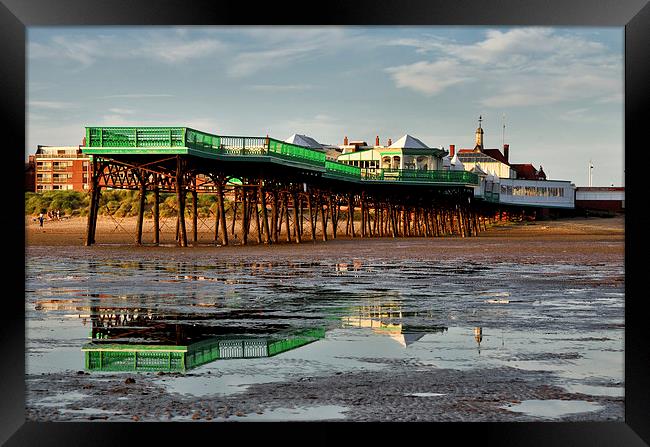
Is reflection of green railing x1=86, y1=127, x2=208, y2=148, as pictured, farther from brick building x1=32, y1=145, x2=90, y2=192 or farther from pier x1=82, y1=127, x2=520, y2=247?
brick building x1=32, y1=145, x2=90, y2=192

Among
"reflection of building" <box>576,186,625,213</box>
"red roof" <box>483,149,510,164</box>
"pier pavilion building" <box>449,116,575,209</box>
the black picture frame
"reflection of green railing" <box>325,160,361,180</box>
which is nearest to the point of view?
the black picture frame

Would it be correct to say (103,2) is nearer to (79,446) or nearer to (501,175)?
(79,446)

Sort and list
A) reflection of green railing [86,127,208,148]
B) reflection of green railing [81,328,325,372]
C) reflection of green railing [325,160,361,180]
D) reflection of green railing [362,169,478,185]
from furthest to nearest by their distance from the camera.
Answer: reflection of green railing [362,169,478,185] → reflection of green railing [325,160,361,180] → reflection of green railing [86,127,208,148] → reflection of green railing [81,328,325,372]

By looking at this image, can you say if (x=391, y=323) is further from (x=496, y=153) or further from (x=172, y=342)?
(x=496, y=153)

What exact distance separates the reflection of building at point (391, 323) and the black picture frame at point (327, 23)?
4887mm

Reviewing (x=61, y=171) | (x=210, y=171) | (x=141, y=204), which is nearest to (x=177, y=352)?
(x=141, y=204)

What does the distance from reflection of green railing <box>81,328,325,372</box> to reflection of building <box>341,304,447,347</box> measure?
42.8 inches

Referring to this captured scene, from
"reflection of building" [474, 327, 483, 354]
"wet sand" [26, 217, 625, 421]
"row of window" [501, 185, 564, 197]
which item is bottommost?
"wet sand" [26, 217, 625, 421]

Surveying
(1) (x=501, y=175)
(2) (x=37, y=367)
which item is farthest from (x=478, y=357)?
(1) (x=501, y=175)

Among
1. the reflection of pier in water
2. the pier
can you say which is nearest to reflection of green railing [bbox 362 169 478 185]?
the pier

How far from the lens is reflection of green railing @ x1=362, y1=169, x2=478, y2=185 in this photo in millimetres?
71750

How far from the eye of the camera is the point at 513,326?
12.5 meters

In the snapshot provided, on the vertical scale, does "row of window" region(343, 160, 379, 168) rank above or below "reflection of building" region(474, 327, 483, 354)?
above
